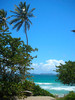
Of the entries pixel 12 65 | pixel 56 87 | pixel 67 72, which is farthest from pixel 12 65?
pixel 56 87

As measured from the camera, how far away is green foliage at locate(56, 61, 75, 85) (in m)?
14.3

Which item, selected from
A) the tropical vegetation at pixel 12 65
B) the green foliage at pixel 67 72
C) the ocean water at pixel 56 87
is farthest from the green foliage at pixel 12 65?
the ocean water at pixel 56 87

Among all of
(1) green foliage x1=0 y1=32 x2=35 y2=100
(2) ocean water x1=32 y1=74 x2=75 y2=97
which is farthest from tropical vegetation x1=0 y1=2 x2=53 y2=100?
(2) ocean water x1=32 y1=74 x2=75 y2=97

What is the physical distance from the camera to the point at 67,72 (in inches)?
568

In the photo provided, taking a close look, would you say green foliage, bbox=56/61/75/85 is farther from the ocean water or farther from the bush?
the ocean water

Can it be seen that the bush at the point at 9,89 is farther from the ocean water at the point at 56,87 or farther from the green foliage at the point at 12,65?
the ocean water at the point at 56,87

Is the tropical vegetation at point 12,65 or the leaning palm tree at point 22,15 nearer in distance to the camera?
the tropical vegetation at point 12,65

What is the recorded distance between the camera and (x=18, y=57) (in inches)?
385

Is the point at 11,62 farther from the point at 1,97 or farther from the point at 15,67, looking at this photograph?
the point at 1,97

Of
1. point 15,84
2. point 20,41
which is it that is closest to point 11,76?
point 15,84

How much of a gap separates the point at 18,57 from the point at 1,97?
363cm

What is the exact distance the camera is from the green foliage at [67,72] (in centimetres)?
1426

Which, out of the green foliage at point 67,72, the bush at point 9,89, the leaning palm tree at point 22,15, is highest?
the leaning palm tree at point 22,15

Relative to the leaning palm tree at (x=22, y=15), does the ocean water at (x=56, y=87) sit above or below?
below
